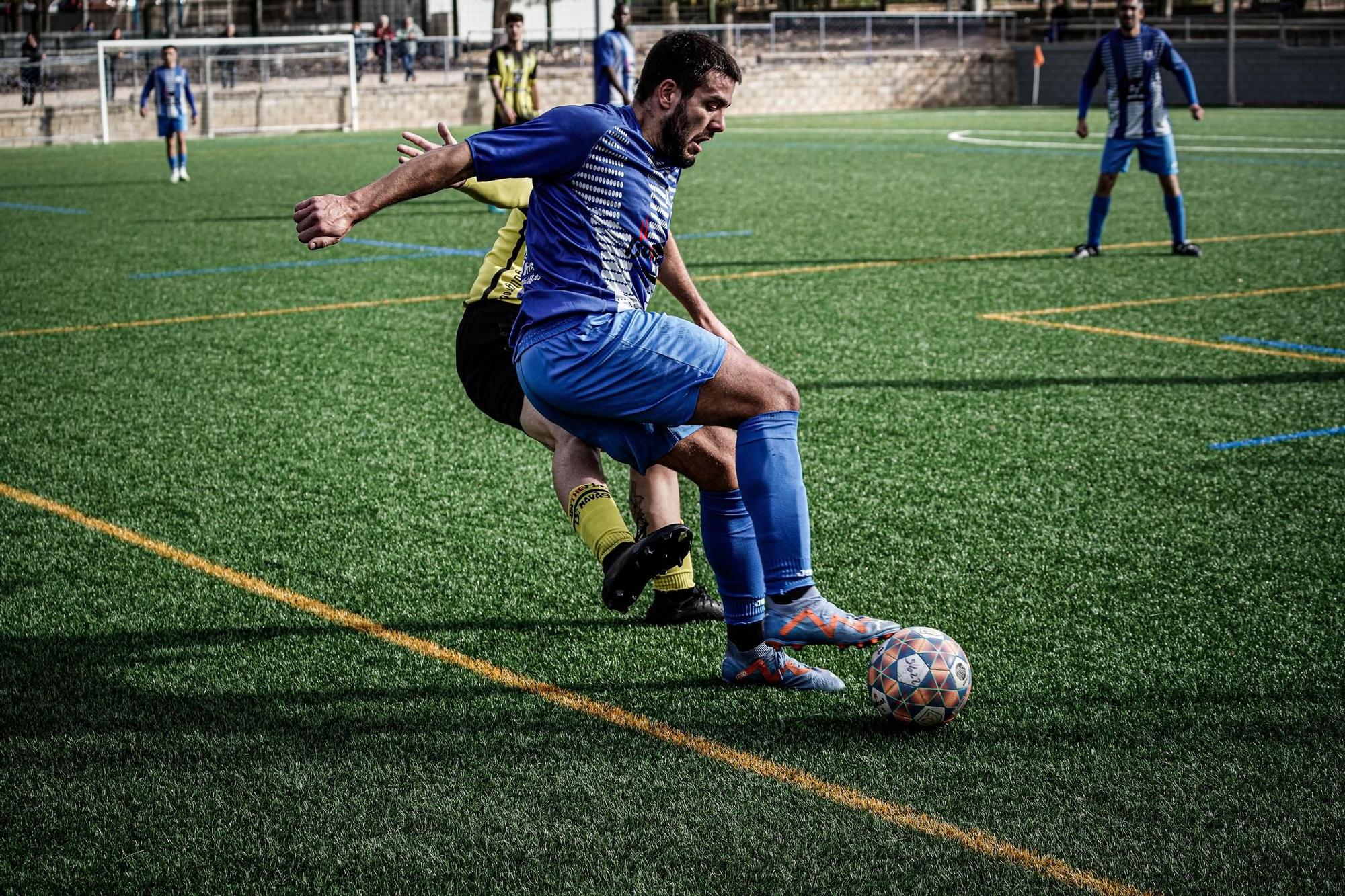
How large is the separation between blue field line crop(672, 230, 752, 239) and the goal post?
22.4 meters

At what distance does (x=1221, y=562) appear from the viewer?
5.27 meters

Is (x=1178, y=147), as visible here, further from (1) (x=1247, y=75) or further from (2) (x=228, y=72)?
(2) (x=228, y=72)

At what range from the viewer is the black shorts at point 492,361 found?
4988 millimetres

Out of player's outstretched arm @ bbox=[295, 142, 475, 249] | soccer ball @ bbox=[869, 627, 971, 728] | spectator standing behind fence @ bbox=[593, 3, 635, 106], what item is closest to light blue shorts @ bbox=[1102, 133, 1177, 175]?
spectator standing behind fence @ bbox=[593, 3, 635, 106]

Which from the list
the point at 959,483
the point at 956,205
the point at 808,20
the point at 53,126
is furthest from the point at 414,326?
the point at 808,20

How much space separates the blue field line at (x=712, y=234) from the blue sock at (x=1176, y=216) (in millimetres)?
4132

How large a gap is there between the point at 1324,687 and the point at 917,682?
1200 mm

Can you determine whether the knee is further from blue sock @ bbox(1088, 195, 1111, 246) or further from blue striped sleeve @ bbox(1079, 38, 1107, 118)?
blue striped sleeve @ bbox(1079, 38, 1107, 118)

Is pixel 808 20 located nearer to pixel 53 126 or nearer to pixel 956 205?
pixel 53 126

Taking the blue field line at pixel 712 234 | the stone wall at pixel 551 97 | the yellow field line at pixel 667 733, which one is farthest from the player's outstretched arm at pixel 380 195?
the stone wall at pixel 551 97

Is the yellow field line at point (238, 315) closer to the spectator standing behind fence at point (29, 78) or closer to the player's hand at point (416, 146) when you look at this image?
the player's hand at point (416, 146)

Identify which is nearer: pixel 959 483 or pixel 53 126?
pixel 959 483

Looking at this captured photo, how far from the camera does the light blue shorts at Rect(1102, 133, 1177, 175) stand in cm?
1309

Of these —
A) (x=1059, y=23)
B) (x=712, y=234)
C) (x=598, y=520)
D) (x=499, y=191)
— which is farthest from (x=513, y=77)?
(x=1059, y=23)
